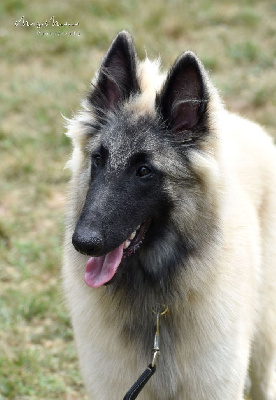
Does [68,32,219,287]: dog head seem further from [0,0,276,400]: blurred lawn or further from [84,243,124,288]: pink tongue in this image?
[0,0,276,400]: blurred lawn

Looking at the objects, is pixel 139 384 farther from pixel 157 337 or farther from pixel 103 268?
pixel 103 268

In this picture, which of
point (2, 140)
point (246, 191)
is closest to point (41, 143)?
point (2, 140)

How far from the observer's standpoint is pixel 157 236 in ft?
9.33

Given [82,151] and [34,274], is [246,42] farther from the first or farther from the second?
[82,151]

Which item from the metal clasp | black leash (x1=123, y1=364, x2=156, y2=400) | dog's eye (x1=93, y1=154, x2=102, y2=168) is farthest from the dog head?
black leash (x1=123, y1=364, x2=156, y2=400)

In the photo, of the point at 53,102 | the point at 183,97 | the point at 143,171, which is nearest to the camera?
the point at 143,171

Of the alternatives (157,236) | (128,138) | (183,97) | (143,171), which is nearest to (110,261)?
(157,236)

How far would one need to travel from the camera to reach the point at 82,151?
3039 mm

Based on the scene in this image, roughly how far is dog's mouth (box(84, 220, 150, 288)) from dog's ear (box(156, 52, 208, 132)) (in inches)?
19.3

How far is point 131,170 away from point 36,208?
11.1 ft

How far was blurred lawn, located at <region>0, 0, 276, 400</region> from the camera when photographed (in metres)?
4.39

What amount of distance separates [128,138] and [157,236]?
46 cm

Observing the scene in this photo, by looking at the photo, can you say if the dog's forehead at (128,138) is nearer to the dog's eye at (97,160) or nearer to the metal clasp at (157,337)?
the dog's eye at (97,160)

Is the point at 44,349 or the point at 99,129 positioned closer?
the point at 99,129
